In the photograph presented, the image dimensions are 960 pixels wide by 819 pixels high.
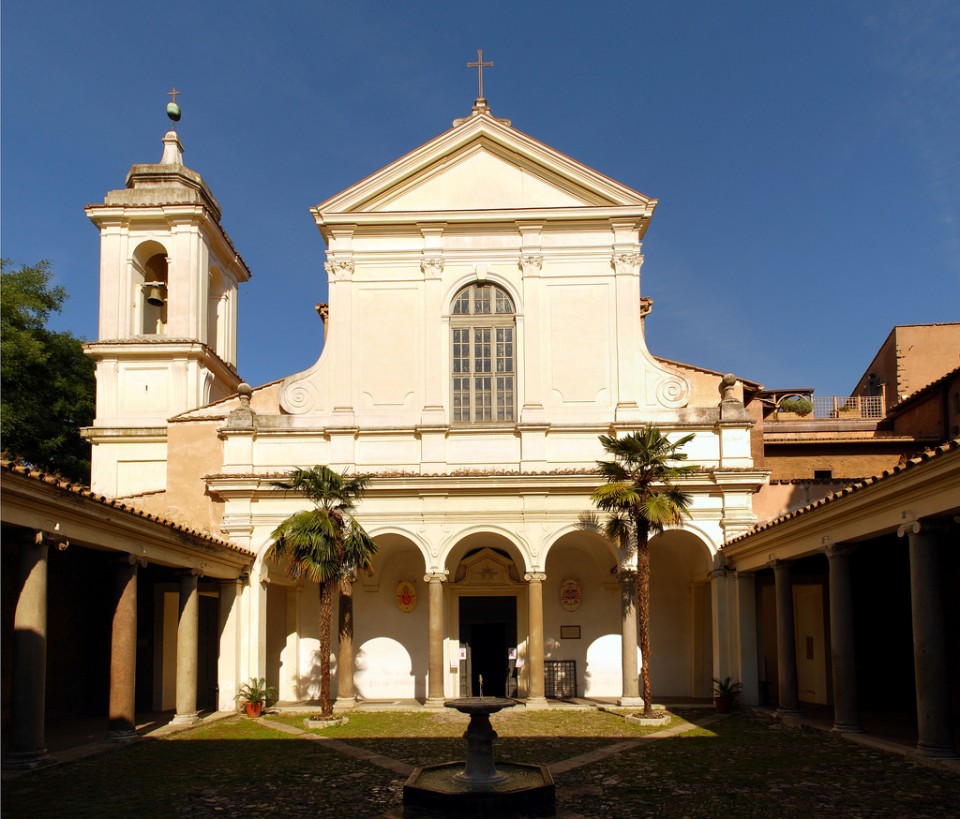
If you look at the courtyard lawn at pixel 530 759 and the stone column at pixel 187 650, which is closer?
the courtyard lawn at pixel 530 759

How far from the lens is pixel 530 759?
15.5m

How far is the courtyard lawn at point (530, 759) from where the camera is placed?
11.8 m

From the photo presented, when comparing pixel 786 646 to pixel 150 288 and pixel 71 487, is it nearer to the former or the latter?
pixel 71 487

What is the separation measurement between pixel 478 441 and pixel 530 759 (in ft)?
34.7

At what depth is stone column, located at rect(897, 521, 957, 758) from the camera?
44.5ft

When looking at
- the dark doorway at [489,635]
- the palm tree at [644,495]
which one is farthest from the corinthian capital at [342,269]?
the dark doorway at [489,635]

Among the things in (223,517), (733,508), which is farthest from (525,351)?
(223,517)

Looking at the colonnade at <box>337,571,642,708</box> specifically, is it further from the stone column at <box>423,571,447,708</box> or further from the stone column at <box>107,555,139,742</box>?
the stone column at <box>107,555,139,742</box>

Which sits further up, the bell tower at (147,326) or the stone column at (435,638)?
the bell tower at (147,326)

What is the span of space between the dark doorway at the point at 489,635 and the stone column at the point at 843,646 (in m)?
10.8

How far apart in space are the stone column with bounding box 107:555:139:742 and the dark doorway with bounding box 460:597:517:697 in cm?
1078

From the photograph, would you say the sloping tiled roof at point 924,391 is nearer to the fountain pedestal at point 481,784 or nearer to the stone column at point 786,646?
the stone column at point 786,646

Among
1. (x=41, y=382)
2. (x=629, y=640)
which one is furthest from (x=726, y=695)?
(x=41, y=382)

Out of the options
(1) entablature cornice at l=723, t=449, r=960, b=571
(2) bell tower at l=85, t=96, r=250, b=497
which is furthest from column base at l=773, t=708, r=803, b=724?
(2) bell tower at l=85, t=96, r=250, b=497
